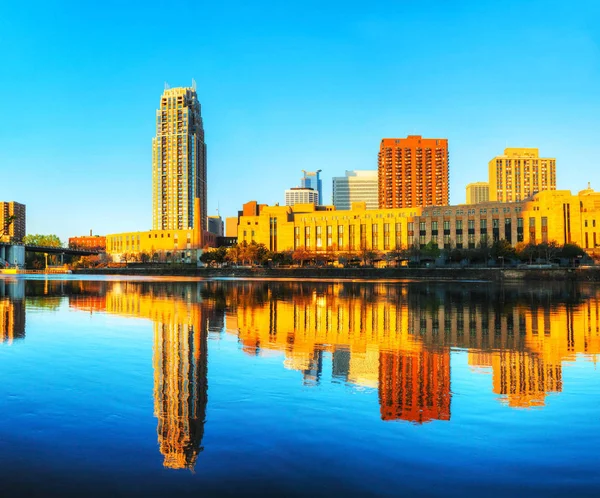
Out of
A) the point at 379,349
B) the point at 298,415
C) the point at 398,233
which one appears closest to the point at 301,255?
the point at 398,233

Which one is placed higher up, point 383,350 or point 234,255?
point 234,255

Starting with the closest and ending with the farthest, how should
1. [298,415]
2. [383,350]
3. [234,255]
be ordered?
[298,415] < [383,350] < [234,255]

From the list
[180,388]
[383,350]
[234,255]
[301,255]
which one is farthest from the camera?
[234,255]

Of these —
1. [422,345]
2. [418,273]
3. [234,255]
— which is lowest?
[418,273]

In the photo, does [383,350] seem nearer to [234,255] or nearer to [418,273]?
[418,273]

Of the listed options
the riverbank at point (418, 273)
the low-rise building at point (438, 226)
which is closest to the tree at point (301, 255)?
the low-rise building at point (438, 226)

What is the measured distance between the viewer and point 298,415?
29.5ft

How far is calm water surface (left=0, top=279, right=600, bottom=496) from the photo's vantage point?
21.1ft

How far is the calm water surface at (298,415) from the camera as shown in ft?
21.1

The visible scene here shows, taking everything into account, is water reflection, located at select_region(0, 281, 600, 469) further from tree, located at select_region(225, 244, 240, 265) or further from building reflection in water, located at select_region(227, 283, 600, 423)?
tree, located at select_region(225, 244, 240, 265)

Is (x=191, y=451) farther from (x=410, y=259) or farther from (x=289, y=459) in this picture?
(x=410, y=259)

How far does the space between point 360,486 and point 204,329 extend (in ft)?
49.1

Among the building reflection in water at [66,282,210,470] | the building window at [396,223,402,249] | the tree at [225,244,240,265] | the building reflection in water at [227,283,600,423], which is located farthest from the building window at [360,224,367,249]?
the building reflection in water at [66,282,210,470]

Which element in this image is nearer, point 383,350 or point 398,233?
point 383,350
